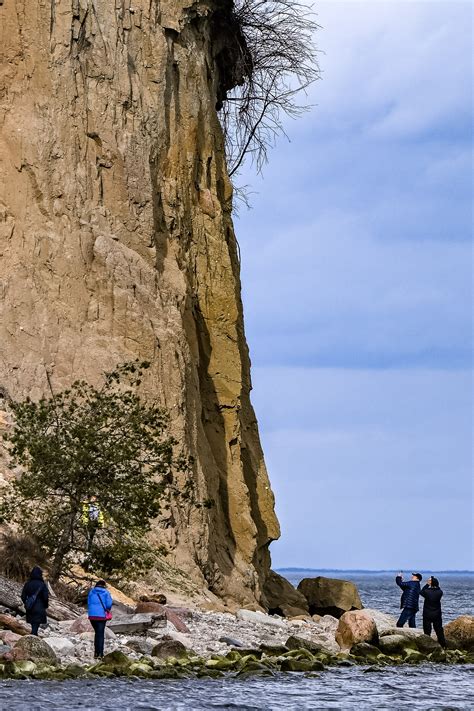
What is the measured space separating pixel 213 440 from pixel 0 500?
943cm

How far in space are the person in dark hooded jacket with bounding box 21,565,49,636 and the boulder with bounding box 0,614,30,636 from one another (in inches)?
24.6

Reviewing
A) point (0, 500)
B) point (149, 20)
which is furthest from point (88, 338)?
point (149, 20)

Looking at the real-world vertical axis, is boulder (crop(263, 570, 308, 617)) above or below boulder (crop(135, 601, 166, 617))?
above

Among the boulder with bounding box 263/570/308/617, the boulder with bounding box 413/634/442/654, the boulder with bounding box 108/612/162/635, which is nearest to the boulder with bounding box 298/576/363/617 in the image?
the boulder with bounding box 263/570/308/617

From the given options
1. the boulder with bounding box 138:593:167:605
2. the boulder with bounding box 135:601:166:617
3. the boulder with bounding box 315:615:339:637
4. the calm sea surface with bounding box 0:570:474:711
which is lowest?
the calm sea surface with bounding box 0:570:474:711

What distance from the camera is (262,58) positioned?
1645 inches

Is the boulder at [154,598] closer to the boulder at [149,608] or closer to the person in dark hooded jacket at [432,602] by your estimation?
the boulder at [149,608]

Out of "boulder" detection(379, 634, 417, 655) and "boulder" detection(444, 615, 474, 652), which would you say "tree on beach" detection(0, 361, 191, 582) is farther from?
"boulder" detection(444, 615, 474, 652)

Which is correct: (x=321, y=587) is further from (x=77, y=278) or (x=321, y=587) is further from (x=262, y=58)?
(x=262, y=58)

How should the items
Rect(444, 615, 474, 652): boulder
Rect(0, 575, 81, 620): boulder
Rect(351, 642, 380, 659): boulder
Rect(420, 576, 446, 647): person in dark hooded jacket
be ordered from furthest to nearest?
Rect(444, 615, 474, 652): boulder, Rect(420, 576, 446, 647): person in dark hooded jacket, Rect(351, 642, 380, 659): boulder, Rect(0, 575, 81, 620): boulder

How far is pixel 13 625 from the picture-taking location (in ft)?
68.3

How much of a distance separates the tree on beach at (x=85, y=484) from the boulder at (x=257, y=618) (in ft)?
8.76

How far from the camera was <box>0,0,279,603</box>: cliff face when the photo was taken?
31.8 meters

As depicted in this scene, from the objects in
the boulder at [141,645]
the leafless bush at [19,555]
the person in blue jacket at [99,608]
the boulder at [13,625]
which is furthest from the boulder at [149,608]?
the person in blue jacket at [99,608]
